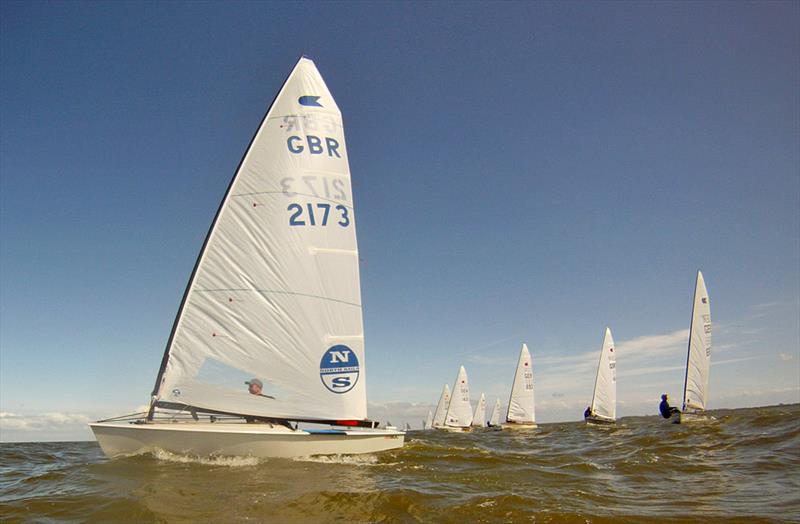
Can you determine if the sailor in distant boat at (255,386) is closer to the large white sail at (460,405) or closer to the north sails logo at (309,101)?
the north sails logo at (309,101)

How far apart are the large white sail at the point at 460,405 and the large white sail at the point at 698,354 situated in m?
22.8

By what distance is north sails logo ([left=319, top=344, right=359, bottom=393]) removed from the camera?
11281mm

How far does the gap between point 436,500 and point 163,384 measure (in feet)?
22.8

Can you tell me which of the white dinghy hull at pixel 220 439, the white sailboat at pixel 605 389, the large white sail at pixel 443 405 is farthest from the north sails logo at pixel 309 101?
the large white sail at pixel 443 405

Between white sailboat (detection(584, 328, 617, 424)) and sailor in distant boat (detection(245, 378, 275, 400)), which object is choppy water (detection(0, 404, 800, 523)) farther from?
white sailboat (detection(584, 328, 617, 424))

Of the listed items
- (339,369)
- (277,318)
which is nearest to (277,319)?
(277,318)

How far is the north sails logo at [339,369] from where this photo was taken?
11281 mm

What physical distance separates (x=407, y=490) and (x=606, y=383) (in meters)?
38.0

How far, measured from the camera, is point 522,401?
42.2 m

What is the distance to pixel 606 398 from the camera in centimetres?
4019

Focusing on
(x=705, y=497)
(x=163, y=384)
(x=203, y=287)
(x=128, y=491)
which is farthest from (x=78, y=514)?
(x=705, y=497)

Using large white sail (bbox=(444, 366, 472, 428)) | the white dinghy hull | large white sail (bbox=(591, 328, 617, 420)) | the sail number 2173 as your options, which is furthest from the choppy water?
large white sail (bbox=(444, 366, 472, 428))

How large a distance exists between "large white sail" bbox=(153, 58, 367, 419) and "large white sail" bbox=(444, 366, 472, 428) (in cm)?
3841

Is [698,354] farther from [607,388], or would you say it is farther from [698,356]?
[607,388]
